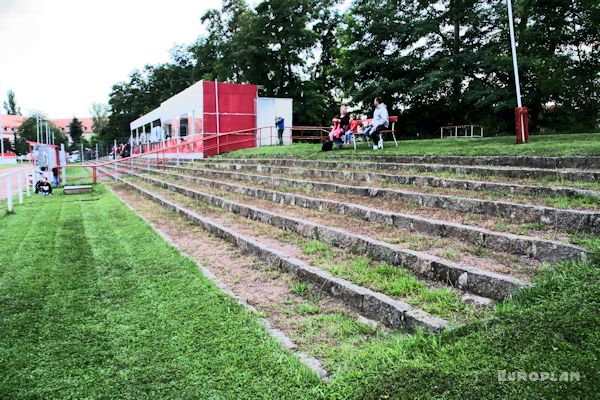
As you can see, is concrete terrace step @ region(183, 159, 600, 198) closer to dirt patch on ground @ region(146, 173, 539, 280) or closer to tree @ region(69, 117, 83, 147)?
dirt patch on ground @ region(146, 173, 539, 280)

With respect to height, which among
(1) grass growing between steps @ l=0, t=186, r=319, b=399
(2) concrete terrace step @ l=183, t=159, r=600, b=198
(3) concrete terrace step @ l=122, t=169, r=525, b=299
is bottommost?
(1) grass growing between steps @ l=0, t=186, r=319, b=399

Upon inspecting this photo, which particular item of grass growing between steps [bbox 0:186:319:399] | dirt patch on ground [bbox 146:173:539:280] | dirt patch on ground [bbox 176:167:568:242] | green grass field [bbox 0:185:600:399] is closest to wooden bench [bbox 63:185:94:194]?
grass growing between steps [bbox 0:186:319:399]

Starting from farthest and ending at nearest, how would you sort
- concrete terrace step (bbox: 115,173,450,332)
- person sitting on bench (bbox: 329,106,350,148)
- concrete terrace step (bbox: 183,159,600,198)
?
person sitting on bench (bbox: 329,106,350,148)
concrete terrace step (bbox: 183,159,600,198)
concrete terrace step (bbox: 115,173,450,332)

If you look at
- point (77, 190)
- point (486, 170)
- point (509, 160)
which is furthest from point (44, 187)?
point (509, 160)

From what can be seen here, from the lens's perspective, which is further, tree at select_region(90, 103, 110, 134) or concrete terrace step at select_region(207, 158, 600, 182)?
tree at select_region(90, 103, 110, 134)

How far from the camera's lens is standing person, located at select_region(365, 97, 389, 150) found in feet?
38.8

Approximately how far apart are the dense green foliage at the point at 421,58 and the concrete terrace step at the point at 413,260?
14.1m

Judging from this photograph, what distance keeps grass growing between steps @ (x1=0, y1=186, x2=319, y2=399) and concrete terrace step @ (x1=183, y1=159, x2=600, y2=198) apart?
3.86 m

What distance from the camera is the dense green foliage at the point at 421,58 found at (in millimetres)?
17453

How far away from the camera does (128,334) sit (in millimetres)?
3494

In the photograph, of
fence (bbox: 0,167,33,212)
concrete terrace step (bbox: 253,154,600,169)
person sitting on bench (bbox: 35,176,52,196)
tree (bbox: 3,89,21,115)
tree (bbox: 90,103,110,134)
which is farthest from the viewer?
tree (bbox: 3,89,21,115)

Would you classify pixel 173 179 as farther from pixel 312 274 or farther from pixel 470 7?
pixel 470 7

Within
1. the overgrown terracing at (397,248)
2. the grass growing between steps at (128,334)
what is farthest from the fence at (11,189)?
the overgrown terracing at (397,248)

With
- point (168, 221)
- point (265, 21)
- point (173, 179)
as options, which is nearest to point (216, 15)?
point (265, 21)
